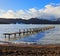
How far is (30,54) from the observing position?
40.6ft

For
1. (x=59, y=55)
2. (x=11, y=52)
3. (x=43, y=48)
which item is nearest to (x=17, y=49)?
(x=11, y=52)

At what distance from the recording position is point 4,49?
42.9 feet

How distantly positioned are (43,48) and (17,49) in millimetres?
1650

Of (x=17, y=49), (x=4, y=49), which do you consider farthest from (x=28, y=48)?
(x=4, y=49)

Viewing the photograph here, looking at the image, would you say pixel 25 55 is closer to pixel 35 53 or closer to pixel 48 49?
pixel 35 53

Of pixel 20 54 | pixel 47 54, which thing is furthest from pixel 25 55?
pixel 47 54

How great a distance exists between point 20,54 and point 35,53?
0.92m

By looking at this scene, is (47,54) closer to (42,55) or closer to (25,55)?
(42,55)

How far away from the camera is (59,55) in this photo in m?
12.1

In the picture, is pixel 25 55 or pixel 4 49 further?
pixel 4 49

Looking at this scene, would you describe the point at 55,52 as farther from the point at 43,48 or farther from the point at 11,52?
the point at 11,52

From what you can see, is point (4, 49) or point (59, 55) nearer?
point (59, 55)

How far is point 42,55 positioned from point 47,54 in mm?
308

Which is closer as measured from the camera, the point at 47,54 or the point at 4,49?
the point at 47,54
